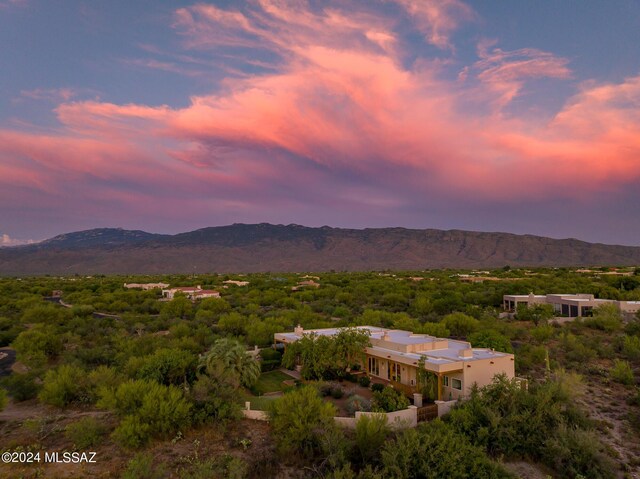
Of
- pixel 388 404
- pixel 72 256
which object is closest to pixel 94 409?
pixel 388 404

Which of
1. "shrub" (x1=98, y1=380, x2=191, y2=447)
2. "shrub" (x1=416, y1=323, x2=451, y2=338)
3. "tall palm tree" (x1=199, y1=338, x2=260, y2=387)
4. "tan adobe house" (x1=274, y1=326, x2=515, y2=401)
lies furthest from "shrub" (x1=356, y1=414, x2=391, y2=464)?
"shrub" (x1=416, y1=323, x2=451, y2=338)

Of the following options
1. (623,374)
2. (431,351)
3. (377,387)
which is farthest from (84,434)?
(623,374)

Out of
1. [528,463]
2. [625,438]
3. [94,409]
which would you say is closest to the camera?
[528,463]

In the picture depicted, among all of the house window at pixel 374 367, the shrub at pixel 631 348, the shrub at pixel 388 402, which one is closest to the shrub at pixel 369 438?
the shrub at pixel 388 402

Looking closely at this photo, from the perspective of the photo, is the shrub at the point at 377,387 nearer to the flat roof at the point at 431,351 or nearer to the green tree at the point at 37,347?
the flat roof at the point at 431,351

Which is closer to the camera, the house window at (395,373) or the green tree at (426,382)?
the green tree at (426,382)

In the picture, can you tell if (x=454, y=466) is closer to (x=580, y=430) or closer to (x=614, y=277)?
(x=580, y=430)
